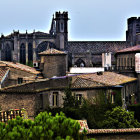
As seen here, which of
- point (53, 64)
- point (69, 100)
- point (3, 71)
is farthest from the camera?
point (53, 64)

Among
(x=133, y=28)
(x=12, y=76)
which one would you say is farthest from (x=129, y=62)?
(x=133, y=28)

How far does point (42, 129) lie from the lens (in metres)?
9.98

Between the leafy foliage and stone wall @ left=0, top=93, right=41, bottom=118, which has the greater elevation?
stone wall @ left=0, top=93, right=41, bottom=118

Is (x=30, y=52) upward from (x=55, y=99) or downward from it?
upward

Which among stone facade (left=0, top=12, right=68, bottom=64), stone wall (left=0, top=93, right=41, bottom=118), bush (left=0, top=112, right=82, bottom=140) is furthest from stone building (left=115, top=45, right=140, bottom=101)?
stone facade (left=0, top=12, right=68, bottom=64)

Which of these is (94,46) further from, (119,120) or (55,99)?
(119,120)

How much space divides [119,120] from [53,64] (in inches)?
519

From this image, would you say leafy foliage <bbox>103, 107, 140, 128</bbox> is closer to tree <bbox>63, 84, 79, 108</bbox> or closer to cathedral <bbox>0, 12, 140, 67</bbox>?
tree <bbox>63, 84, 79, 108</bbox>

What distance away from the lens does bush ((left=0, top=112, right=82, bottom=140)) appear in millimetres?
9805

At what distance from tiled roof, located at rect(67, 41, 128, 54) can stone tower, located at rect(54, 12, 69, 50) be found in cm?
203

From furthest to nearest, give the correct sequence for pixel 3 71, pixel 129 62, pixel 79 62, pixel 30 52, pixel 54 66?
pixel 30 52
pixel 79 62
pixel 129 62
pixel 54 66
pixel 3 71

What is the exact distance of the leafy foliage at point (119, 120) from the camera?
79.0ft

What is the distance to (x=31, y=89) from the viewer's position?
2597 cm

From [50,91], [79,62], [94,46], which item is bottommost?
[50,91]
